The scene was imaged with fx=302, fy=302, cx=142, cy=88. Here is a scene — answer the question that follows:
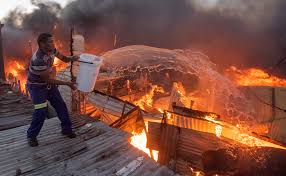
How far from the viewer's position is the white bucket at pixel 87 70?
6.66m

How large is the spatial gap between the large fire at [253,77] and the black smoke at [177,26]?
67 centimetres

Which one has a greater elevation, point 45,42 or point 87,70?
point 45,42

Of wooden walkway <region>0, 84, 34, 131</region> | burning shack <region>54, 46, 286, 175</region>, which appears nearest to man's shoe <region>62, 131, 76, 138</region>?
wooden walkway <region>0, 84, 34, 131</region>

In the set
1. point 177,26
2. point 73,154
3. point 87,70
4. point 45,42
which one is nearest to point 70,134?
point 73,154

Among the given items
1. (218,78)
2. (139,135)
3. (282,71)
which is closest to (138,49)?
(218,78)

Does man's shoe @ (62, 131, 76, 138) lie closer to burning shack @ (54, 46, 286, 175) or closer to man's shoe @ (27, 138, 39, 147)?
man's shoe @ (27, 138, 39, 147)

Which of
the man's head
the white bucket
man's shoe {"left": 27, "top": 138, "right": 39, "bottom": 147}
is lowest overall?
man's shoe {"left": 27, "top": 138, "right": 39, "bottom": 147}

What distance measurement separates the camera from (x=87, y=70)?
264 inches

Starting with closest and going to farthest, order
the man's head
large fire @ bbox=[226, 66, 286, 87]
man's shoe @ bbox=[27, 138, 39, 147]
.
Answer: the man's head, man's shoe @ bbox=[27, 138, 39, 147], large fire @ bbox=[226, 66, 286, 87]

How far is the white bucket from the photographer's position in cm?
666

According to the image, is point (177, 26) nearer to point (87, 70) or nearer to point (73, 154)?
point (87, 70)

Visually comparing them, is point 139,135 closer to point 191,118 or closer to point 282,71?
point 191,118

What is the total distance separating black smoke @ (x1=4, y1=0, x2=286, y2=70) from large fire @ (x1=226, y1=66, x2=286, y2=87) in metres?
0.67

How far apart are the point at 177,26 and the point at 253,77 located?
8.63m
